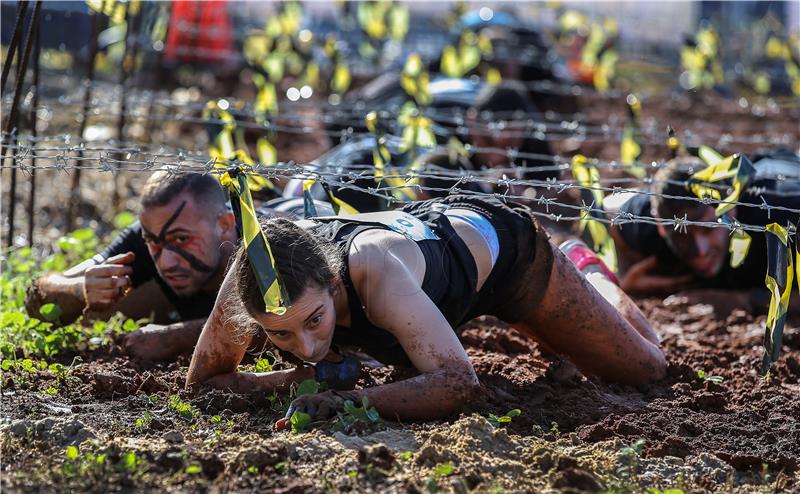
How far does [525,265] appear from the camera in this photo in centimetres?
423

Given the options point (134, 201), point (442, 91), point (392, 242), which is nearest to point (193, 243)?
point (392, 242)

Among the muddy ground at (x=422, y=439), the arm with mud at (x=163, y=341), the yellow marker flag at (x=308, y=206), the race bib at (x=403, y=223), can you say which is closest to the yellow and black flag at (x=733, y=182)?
the muddy ground at (x=422, y=439)

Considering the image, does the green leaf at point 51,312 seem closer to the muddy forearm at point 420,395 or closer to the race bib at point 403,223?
the race bib at point 403,223

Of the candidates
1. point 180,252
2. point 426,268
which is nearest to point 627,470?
point 426,268

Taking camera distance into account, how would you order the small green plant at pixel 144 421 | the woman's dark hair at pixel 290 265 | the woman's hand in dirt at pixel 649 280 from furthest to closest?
1. the woman's hand in dirt at pixel 649 280
2. the small green plant at pixel 144 421
3. the woman's dark hair at pixel 290 265

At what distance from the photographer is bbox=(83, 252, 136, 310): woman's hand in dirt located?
4.52 metres

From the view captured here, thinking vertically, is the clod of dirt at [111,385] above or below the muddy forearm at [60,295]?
below

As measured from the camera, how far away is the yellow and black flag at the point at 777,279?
3717 mm

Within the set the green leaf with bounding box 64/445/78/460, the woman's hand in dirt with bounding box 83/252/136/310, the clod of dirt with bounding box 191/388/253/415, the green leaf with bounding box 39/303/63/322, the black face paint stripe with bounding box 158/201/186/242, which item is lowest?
the clod of dirt with bounding box 191/388/253/415

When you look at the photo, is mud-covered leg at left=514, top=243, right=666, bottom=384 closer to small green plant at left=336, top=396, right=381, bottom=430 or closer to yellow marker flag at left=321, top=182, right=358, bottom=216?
yellow marker flag at left=321, top=182, right=358, bottom=216

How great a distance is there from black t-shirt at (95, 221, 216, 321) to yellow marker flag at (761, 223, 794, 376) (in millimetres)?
2296

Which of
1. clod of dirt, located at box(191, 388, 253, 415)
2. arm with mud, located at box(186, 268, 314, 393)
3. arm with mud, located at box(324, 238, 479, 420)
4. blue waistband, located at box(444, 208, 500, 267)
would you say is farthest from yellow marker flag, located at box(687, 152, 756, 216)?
clod of dirt, located at box(191, 388, 253, 415)

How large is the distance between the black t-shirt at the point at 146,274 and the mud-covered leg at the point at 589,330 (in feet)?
4.57

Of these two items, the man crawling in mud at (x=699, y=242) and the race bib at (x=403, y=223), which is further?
the man crawling in mud at (x=699, y=242)
